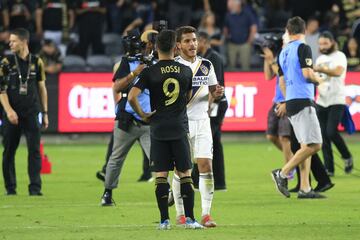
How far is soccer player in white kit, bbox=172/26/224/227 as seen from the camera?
519 inches

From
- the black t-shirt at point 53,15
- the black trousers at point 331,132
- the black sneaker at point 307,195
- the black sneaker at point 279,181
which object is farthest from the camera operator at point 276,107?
the black t-shirt at point 53,15

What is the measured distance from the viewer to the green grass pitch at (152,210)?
484 inches

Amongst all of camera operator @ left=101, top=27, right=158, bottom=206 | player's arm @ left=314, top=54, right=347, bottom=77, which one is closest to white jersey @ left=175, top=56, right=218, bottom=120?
camera operator @ left=101, top=27, right=158, bottom=206

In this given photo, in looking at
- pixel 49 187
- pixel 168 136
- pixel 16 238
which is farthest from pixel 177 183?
pixel 49 187

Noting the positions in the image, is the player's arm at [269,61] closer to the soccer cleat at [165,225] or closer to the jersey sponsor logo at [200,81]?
the jersey sponsor logo at [200,81]

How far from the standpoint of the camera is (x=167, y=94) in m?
12.4

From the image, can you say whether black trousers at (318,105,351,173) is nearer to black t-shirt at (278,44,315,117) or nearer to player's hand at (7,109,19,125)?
black t-shirt at (278,44,315,117)

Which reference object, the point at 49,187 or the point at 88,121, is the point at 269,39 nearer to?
the point at 49,187

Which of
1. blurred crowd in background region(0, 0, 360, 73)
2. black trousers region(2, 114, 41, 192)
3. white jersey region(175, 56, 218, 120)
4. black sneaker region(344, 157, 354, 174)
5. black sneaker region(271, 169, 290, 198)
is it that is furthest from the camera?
blurred crowd in background region(0, 0, 360, 73)

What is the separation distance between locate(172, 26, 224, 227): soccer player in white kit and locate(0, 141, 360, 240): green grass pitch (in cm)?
44

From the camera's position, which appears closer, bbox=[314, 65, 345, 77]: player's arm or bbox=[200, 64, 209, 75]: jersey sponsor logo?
bbox=[200, 64, 209, 75]: jersey sponsor logo

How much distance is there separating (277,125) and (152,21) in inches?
483

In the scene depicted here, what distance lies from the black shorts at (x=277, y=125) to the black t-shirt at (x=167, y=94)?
5.58 meters

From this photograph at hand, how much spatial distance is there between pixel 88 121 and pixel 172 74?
14270 mm
